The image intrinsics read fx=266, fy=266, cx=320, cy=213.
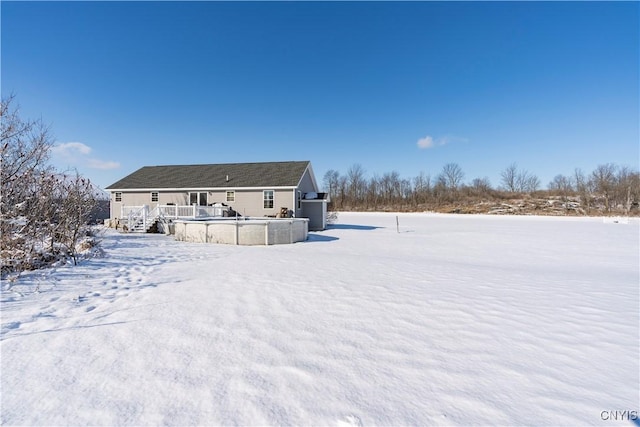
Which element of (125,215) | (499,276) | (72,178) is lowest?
(499,276)

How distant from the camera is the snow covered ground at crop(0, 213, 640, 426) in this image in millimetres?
2248

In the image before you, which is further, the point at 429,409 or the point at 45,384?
the point at 45,384

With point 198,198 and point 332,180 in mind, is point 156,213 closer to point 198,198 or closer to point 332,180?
point 198,198

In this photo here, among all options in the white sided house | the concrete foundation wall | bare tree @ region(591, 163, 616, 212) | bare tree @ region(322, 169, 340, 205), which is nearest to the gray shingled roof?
the white sided house

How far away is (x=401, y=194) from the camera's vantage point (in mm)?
64875

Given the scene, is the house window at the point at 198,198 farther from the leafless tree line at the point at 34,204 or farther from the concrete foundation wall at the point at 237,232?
the leafless tree line at the point at 34,204

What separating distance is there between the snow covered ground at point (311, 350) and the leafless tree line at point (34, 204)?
0.81m

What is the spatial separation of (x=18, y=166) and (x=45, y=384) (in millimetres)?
7240

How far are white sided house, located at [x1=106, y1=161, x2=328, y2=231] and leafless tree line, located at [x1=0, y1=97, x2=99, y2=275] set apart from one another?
26.6 feet

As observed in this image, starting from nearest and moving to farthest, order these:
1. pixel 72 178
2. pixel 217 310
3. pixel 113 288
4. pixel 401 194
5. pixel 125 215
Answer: pixel 217 310
pixel 113 288
pixel 72 178
pixel 125 215
pixel 401 194

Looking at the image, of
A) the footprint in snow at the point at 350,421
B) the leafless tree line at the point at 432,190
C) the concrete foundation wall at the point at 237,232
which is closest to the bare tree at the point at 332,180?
the leafless tree line at the point at 432,190

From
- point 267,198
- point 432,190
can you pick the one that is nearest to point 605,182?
point 432,190

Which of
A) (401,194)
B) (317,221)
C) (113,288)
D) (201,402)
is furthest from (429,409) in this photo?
(401,194)

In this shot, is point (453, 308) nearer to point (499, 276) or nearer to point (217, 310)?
point (499, 276)
